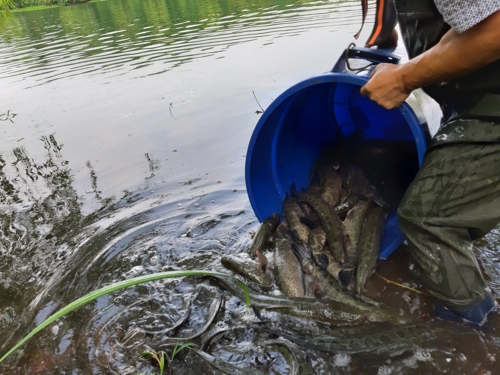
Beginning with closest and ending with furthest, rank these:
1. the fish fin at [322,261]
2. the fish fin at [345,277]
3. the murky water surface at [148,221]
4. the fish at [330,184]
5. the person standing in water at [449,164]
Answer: the person standing in water at [449,164], the murky water surface at [148,221], the fish fin at [345,277], the fish fin at [322,261], the fish at [330,184]

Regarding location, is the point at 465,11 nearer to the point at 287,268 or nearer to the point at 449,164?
the point at 449,164

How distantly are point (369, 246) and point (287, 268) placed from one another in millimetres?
589

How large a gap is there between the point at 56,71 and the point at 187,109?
610 centimetres

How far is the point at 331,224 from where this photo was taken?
3016 mm

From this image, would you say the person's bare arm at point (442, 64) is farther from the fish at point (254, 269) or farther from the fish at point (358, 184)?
the fish at point (254, 269)

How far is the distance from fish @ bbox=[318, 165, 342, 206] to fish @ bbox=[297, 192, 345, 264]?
0.15 m

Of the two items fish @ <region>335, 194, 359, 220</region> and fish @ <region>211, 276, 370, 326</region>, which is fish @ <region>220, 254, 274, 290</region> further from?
fish @ <region>335, 194, 359, 220</region>

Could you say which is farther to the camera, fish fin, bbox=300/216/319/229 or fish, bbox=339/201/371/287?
fish fin, bbox=300/216/319/229

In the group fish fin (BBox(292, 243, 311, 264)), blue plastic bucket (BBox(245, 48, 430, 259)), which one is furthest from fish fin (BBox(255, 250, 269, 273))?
blue plastic bucket (BBox(245, 48, 430, 259))

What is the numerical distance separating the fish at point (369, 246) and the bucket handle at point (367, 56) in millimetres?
1104

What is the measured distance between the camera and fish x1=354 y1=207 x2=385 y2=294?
267 cm

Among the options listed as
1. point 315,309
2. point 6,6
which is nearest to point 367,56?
point 315,309

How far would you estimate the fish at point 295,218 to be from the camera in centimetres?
308

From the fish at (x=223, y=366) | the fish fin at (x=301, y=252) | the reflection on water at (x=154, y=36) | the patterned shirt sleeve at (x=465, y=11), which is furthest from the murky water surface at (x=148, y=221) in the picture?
the patterned shirt sleeve at (x=465, y=11)
